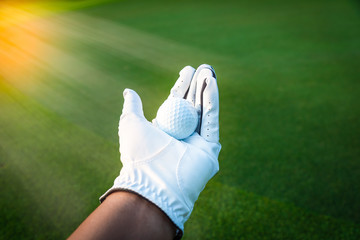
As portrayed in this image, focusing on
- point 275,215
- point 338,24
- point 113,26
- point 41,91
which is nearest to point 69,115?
point 41,91

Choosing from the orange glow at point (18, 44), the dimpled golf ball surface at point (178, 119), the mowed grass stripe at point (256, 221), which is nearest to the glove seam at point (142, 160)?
the dimpled golf ball surface at point (178, 119)

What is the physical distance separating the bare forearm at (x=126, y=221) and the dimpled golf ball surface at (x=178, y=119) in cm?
53

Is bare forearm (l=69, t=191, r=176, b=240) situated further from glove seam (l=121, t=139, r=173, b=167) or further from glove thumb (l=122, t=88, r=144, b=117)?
glove thumb (l=122, t=88, r=144, b=117)

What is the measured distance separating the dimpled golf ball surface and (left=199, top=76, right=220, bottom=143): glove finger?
0.27 ft

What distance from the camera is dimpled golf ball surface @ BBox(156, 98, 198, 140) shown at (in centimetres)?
150

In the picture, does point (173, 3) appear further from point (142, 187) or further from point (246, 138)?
point (142, 187)

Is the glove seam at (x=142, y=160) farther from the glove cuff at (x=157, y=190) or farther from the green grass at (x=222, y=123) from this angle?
the green grass at (x=222, y=123)

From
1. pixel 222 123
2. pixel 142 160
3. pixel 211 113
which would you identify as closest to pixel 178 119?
pixel 211 113

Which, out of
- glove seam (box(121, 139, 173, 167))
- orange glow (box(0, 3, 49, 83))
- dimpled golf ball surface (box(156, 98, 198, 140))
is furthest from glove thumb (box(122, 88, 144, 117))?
orange glow (box(0, 3, 49, 83))

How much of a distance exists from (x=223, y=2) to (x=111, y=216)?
28.1 feet

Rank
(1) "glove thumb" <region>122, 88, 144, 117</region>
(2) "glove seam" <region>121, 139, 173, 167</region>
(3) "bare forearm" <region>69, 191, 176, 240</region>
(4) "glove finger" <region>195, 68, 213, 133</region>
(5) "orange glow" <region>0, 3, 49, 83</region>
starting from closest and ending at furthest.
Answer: (3) "bare forearm" <region>69, 191, 176, 240</region>
(2) "glove seam" <region>121, 139, 173, 167</region>
(1) "glove thumb" <region>122, 88, 144, 117</region>
(4) "glove finger" <region>195, 68, 213, 133</region>
(5) "orange glow" <region>0, 3, 49, 83</region>

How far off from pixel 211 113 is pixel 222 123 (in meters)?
1.20

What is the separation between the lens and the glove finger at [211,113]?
1.54 metres

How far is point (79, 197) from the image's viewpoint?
1.98 m
